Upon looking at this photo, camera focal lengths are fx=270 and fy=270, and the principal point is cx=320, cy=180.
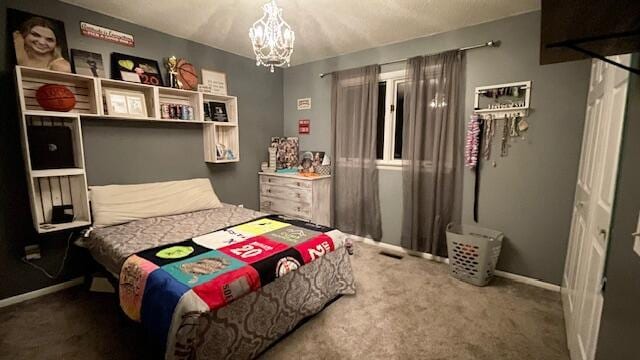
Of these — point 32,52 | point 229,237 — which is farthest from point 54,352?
point 32,52

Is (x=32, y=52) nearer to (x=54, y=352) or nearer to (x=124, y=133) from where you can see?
(x=124, y=133)

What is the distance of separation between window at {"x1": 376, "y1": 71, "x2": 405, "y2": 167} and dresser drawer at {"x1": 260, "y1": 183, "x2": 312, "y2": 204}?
100 cm

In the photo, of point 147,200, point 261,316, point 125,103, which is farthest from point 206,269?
point 125,103

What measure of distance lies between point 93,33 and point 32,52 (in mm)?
495

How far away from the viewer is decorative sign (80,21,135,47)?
7.86ft

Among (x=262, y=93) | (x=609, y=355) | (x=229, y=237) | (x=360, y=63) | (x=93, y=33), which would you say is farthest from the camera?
(x=262, y=93)

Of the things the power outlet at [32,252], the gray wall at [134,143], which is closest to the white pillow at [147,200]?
the gray wall at [134,143]

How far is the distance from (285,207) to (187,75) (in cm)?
195

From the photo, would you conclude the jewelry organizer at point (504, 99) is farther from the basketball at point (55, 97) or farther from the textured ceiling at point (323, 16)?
the basketball at point (55, 97)

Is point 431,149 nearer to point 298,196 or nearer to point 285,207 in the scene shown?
point 298,196

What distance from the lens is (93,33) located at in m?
2.43

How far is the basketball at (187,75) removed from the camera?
9.64 feet

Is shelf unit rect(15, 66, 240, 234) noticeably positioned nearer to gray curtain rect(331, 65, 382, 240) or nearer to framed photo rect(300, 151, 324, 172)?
framed photo rect(300, 151, 324, 172)

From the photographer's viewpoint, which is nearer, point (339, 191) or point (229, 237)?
point (229, 237)
